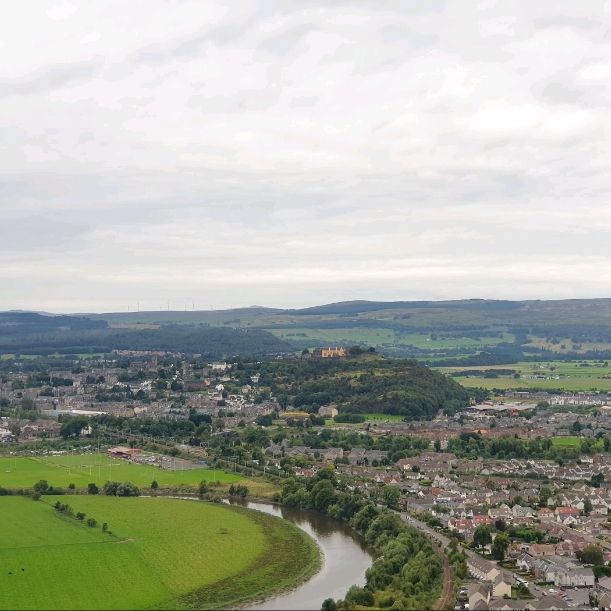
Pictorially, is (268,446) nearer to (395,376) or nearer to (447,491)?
(447,491)

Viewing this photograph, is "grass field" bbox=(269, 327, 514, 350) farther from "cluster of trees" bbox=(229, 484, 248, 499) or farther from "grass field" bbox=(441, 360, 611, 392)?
"cluster of trees" bbox=(229, 484, 248, 499)

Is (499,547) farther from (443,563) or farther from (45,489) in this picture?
(45,489)

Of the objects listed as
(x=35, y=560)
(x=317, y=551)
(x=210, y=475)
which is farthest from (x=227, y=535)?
(x=210, y=475)

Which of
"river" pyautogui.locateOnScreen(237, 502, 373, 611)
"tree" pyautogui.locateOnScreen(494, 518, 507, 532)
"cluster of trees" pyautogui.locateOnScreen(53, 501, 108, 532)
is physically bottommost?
"river" pyautogui.locateOnScreen(237, 502, 373, 611)

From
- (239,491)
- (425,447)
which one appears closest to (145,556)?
(239,491)

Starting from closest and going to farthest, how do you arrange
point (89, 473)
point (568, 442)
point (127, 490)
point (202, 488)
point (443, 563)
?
1. point (443, 563)
2. point (127, 490)
3. point (202, 488)
4. point (89, 473)
5. point (568, 442)

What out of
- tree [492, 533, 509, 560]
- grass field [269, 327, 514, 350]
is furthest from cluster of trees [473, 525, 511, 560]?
grass field [269, 327, 514, 350]

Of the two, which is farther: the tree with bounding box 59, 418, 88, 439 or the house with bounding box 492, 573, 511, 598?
the tree with bounding box 59, 418, 88, 439
